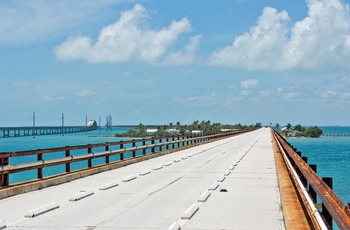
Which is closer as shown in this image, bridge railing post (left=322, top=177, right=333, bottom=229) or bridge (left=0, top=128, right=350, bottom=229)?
bridge railing post (left=322, top=177, right=333, bottom=229)

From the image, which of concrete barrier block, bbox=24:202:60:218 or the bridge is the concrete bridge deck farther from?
concrete barrier block, bbox=24:202:60:218

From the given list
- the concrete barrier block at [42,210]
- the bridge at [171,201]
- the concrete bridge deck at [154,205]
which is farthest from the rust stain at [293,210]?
the concrete barrier block at [42,210]

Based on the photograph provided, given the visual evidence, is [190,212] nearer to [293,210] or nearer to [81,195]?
[293,210]

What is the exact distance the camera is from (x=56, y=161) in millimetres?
17375

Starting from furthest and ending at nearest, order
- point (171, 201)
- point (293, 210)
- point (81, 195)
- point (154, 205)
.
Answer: point (81, 195) → point (171, 201) → point (154, 205) → point (293, 210)

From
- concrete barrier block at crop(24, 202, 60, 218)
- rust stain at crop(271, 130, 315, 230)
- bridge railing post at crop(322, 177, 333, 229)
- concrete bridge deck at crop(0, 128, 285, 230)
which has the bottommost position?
concrete bridge deck at crop(0, 128, 285, 230)

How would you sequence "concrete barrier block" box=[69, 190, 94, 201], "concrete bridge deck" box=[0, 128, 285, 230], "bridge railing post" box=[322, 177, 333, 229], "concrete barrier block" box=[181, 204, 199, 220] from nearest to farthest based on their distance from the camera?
1. "bridge railing post" box=[322, 177, 333, 229]
2. "concrete bridge deck" box=[0, 128, 285, 230]
3. "concrete barrier block" box=[181, 204, 199, 220]
4. "concrete barrier block" box=[69, 190, 94, 201]

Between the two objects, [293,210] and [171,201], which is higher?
[293,210]

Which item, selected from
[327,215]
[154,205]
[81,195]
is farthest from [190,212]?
[327,215]

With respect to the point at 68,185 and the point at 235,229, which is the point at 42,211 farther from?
the point at 68,185

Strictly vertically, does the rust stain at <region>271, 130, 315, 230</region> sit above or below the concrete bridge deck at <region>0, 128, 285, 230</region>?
above

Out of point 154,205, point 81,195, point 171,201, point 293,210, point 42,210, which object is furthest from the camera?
point 81,195

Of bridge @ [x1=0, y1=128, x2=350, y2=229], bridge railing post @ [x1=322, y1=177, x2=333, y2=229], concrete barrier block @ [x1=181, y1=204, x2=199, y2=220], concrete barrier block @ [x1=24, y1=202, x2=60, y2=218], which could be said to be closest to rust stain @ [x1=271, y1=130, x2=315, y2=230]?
bridge @ [x1=0, y1=128, x2=350, y2=229]

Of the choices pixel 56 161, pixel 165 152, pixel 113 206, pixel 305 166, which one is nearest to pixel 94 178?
pixel 56 161
